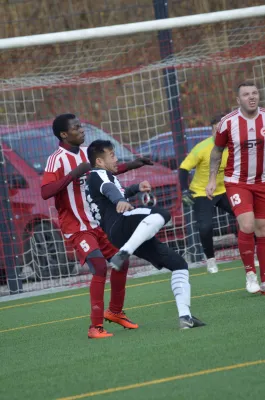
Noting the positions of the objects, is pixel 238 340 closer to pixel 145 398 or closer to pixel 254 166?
pixel 145 398

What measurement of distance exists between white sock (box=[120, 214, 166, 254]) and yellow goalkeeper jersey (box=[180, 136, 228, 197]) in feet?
15.8

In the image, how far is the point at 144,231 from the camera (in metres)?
8.27

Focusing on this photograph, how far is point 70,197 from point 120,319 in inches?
43.0

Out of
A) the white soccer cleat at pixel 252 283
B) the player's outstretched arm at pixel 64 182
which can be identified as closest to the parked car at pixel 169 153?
the white soccer cleat at pixel 252 283

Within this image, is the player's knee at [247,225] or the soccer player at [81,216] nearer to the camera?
the soccer player at [81,216]

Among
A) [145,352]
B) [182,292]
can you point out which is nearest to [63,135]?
[182,292]

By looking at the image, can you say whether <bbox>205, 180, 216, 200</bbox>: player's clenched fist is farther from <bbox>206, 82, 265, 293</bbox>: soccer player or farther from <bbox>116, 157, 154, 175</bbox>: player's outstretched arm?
<bbox>116, 157, 154, 175</bbox>: player's outstretched arm

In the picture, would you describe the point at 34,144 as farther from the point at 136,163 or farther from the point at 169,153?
the point at 136,163

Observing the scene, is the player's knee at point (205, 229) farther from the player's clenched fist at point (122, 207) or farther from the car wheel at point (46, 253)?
the player's clenched fist at point (122, 207)

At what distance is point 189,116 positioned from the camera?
1734 centimetres

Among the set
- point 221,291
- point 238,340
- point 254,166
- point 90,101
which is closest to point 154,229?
point 238,340

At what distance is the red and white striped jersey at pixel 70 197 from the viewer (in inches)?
370

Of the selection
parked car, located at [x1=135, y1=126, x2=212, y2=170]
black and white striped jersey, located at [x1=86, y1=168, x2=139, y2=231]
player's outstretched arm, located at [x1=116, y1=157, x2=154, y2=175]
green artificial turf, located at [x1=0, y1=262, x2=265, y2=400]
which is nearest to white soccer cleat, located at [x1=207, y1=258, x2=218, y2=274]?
green artificial turf, located at [x1=0, y1=262, x2=265, y2=400]

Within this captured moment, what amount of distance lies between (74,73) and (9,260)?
2.92 meters
